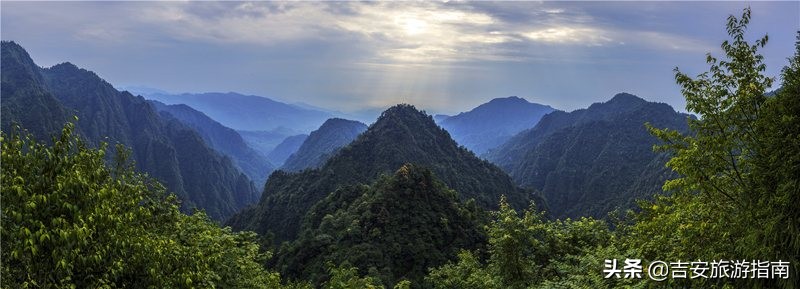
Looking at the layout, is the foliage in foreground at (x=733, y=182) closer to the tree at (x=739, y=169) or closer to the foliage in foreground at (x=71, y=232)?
the tree at (x=739, y=169)

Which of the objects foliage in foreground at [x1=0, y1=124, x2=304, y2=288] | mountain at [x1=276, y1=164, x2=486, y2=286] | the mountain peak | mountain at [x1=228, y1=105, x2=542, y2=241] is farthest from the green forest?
the mountain peak

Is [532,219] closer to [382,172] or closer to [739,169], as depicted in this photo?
[739,169]

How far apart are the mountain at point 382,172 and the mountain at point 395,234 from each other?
3331 centimetres

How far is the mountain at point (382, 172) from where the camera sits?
360ft

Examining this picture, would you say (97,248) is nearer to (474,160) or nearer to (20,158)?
(20,158)

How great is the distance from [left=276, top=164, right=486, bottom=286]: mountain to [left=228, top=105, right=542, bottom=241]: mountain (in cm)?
3331

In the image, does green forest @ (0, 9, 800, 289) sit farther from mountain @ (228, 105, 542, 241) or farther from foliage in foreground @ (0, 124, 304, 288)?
mountain @ (228, 105, 542, 241)

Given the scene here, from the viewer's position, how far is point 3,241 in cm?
995

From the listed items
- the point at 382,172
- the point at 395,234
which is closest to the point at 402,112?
the point at 382,172

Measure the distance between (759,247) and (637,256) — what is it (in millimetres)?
4472

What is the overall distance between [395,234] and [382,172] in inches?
2307

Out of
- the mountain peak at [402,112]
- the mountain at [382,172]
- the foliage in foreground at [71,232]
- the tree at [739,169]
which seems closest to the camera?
the foliage in foreground at [71,232]

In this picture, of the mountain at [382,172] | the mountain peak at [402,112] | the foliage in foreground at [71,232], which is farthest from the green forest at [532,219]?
the mountain peak at [402,112]

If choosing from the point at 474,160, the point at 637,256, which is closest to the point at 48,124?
the point at 474,160
